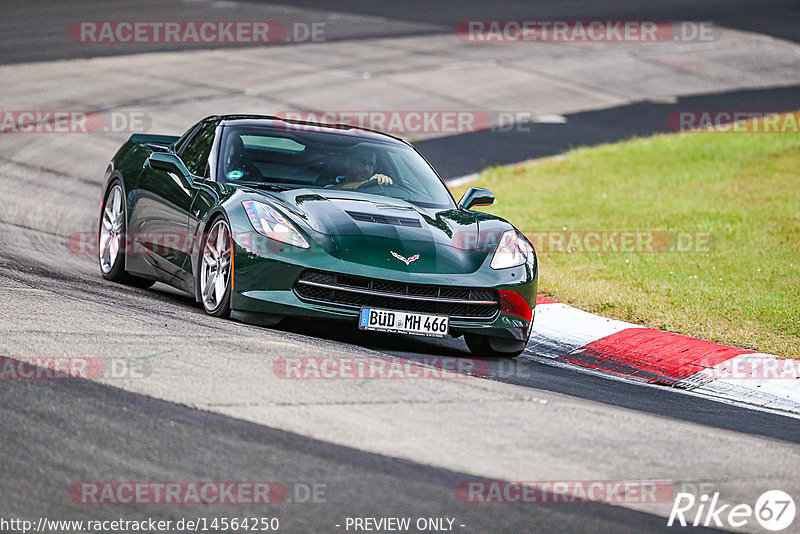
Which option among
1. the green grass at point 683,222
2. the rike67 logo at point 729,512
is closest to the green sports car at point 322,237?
the green grass at point 683,222

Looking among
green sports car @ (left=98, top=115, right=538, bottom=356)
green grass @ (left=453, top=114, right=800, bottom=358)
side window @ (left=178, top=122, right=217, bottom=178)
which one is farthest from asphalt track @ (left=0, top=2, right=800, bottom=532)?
green grass @ (left=453, top=114, right=800, bottom=358)

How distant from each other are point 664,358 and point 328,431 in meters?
3.71

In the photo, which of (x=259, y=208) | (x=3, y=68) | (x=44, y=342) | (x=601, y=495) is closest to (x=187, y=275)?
(x=259, y=208)

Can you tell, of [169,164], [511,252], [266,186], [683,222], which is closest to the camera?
[511,252]

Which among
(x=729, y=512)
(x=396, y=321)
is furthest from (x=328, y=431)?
(x=396, y=321)

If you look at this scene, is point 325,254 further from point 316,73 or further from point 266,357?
point 316,73

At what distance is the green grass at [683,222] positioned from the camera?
9242 millimetres

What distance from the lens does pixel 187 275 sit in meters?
8.27

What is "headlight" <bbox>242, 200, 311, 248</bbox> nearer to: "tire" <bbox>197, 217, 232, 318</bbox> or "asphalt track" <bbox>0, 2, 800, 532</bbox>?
"tire" <bbox>197, 217, 232, 318</bbox>

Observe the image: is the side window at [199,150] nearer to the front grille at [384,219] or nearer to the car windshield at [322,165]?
the car windshield at [322,165]

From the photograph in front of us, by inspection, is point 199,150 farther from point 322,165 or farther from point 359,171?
point 359,171

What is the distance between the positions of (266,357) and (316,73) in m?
17.3

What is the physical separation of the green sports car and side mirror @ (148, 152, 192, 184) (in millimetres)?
11

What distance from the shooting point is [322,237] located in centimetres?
738
